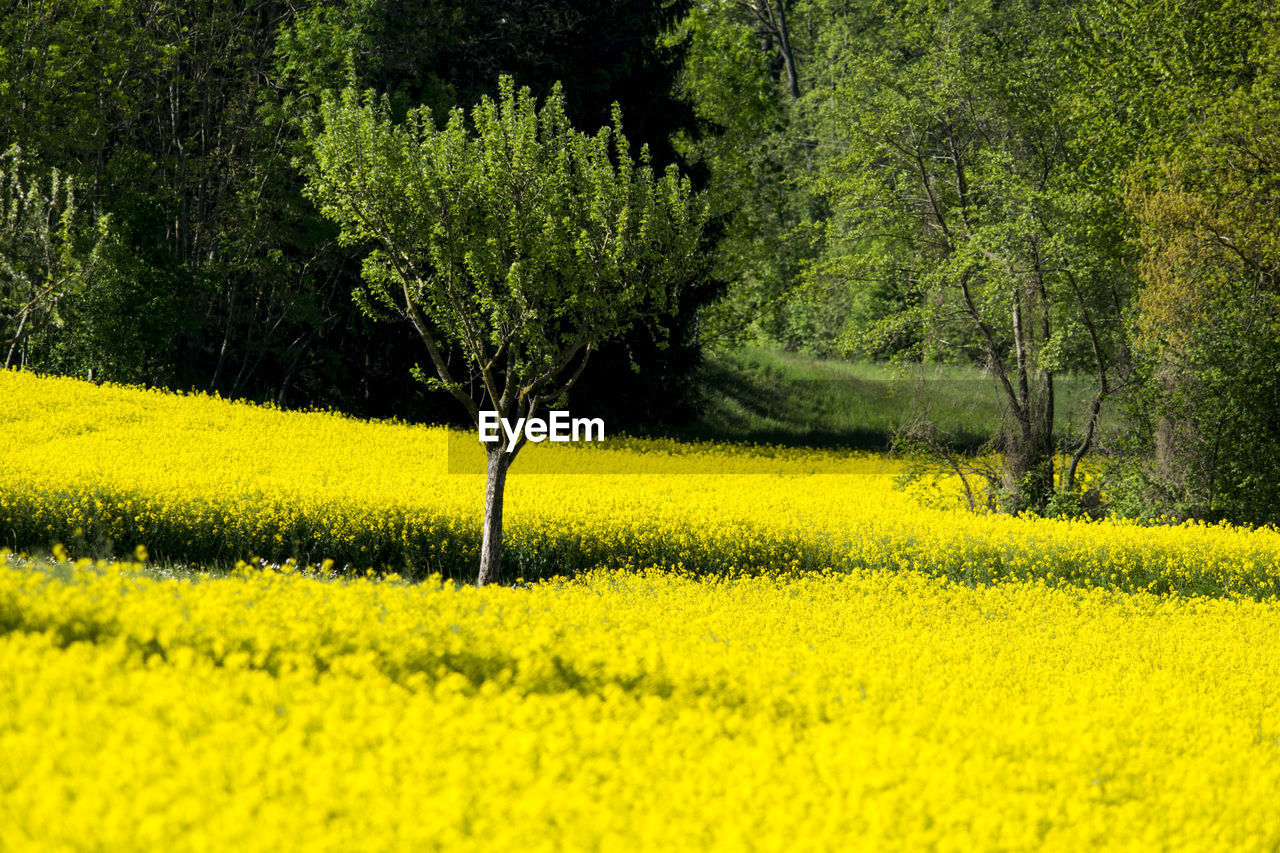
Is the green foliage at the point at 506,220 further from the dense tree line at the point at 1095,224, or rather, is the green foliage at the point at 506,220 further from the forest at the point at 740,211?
the dense tree line at the point at 1095,224

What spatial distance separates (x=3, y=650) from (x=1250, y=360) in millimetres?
18017

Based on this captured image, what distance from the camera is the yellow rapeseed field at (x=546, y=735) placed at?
365cm

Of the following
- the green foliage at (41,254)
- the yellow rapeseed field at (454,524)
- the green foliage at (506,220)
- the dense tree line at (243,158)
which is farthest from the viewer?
the dense tree line at (243,158)

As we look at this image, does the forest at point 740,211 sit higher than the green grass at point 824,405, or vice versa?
the forest at point 740,211

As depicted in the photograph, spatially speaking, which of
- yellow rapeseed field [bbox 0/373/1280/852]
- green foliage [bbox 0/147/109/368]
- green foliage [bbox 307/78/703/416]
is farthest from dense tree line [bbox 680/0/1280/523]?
green foliage [bbox 0/147/109/368]

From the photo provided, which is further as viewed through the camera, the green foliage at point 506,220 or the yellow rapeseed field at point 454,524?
the yellow rapeseed field at point 454,524

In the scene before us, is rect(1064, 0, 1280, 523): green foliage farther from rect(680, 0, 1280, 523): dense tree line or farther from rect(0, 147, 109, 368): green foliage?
rect(0, 147, 109, 368): green foliage

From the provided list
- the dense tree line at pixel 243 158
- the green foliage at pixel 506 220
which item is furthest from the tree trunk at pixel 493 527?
the dense tree line at pixel 243 158

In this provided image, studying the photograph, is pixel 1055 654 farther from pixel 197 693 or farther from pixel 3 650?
pixel 3 650

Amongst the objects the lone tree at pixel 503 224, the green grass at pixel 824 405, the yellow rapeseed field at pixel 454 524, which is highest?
the lone tree at pixel 503 224

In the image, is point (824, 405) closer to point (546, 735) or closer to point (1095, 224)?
point (1095, 224)

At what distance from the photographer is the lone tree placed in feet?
39.9

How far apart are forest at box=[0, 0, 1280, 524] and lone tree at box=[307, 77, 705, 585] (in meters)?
0.53

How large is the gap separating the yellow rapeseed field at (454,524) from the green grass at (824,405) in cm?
1378
